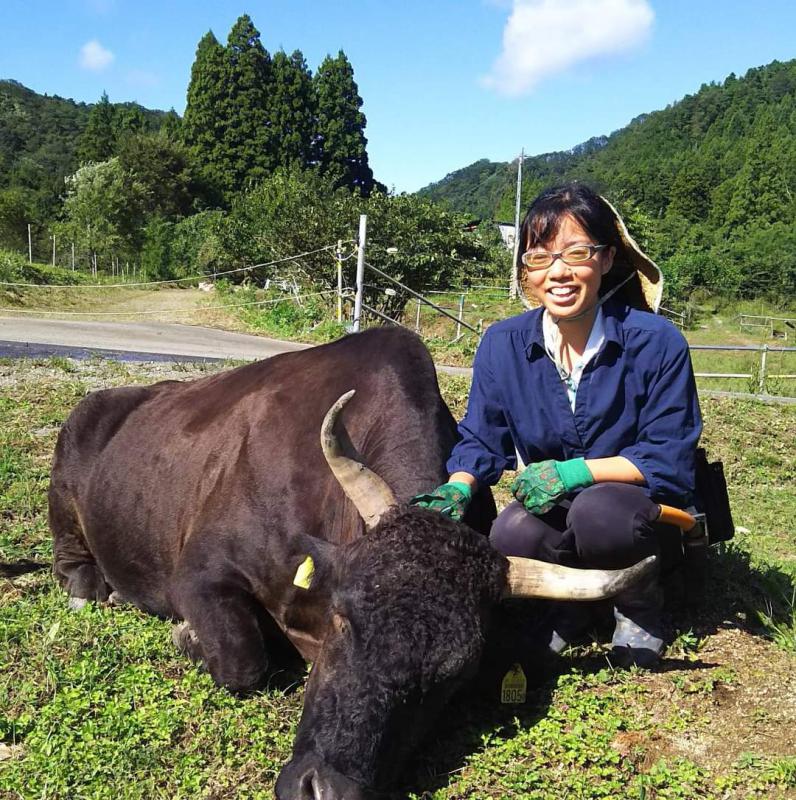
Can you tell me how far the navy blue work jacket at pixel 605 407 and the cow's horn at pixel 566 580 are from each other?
58 centimetres

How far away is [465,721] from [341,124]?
250 ft

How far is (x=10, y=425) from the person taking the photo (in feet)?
24.8

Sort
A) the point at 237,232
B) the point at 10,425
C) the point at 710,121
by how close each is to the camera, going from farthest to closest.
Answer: the point at 710,121, the point at 237,232, the point at 10,425

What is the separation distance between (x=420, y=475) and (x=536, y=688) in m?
1.12

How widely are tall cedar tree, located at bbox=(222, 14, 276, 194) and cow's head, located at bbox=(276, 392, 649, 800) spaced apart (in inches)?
2594

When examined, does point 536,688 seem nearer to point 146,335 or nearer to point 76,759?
point 76,759

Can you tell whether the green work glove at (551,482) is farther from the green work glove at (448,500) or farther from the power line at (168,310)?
the power line at (168,310)

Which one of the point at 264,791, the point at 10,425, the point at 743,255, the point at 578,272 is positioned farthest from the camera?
the point at 743,255

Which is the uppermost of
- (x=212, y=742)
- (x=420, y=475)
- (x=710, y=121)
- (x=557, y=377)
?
(x=710, y=121)

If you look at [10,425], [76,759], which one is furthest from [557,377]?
[10,425]

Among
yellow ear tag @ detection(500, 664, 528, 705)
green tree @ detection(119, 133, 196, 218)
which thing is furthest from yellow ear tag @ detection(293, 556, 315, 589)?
green tree @ detection(119, 133, 196, 218)

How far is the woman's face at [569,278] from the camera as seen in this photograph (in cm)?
351

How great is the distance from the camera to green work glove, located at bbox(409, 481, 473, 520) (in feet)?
10.4

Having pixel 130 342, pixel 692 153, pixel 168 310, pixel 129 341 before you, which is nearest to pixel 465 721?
pixel 130 342
